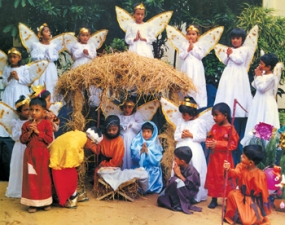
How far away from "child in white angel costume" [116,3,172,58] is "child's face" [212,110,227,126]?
2.42m

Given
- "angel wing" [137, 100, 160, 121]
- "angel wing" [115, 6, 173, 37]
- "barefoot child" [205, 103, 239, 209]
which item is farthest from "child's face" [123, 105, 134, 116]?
"angel wing" [115, 6, 173, 37]

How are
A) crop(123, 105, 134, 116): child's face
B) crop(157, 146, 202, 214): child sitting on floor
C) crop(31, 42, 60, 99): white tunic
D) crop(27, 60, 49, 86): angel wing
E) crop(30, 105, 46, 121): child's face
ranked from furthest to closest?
crop(31, 42, 60, 99): white tunic, crop(27, 60, 49, 86): angel wing, crop(123, 105, 134, 116): child's face, crop(157, 146, 202, 214): child sitting on floor, crop(30, 105, 46, 121): child's face

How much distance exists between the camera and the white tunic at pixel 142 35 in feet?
27.1

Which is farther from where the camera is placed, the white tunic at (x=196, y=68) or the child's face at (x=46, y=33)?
the child's face at (x=46, y=33)

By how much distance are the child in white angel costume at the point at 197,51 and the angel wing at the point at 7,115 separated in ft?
9.75

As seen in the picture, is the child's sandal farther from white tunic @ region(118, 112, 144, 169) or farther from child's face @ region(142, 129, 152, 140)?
child's face @ region(142, 129, 152, 140)

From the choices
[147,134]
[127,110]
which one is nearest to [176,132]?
[147,134]

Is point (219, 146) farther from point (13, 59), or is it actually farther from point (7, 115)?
point (13, 59)

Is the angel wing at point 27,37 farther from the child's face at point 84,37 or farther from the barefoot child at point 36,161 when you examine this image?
the barefoot child at point 36,161

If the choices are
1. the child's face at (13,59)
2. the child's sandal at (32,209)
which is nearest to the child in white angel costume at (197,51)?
the child's face at (13,59)

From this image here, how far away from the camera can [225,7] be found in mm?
8969

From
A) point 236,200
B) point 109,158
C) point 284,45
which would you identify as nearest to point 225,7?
point 284,45

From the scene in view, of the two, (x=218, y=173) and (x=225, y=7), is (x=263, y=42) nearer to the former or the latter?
(x=225, y=7)

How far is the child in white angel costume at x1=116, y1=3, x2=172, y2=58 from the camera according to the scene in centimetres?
826
